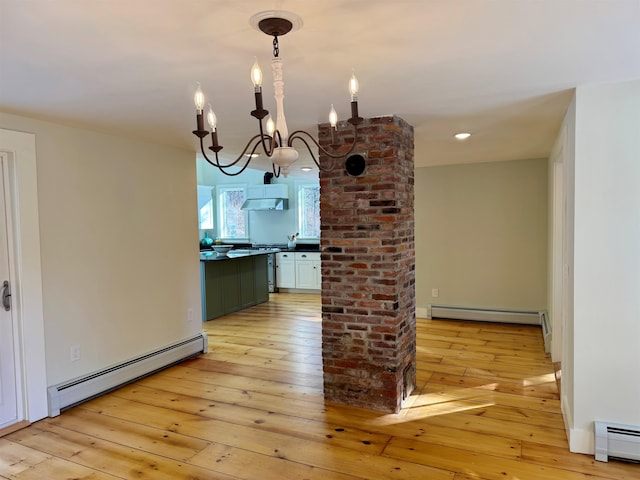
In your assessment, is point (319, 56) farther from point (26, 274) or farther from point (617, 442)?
point (617, 442)

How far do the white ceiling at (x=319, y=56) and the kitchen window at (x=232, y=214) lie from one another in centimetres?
632

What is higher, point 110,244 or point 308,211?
point 308,211

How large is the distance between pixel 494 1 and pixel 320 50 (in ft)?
2.39

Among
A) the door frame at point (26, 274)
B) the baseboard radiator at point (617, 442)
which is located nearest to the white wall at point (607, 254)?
the baseboard radiator at point (617, 442)

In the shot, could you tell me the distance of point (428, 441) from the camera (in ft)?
9.16

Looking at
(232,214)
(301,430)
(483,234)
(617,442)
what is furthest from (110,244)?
(232,214)

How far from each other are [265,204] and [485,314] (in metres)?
4.85

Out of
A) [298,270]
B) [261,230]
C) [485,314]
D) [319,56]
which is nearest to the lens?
[319,56]

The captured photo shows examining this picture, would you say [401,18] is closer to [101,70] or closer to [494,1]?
[494,1]

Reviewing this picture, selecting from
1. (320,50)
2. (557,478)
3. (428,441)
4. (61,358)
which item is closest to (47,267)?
(61,358)

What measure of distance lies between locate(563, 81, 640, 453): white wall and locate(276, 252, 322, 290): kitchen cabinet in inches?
225

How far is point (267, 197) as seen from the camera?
891 cm

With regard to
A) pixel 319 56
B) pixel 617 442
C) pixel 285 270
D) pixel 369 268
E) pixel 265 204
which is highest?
pixel 319 56

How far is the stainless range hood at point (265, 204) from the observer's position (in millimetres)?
8789
